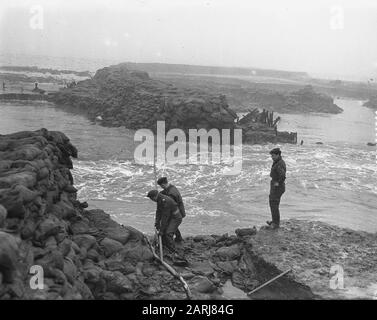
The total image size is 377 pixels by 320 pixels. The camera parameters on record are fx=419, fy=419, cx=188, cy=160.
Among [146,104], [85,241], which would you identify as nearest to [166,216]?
[85,241]

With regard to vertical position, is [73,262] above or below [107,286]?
above

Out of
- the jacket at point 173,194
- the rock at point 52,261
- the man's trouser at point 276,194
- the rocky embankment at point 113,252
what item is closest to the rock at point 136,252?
the rocky embankment at point 113,252

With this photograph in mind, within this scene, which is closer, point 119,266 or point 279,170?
point 119,266

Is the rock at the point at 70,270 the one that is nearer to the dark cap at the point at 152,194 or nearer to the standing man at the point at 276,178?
the dark cap at the point at 152,194

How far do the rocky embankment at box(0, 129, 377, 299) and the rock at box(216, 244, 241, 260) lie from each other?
2 cm

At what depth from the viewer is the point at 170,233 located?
777 cm

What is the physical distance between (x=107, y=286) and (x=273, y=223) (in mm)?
4310

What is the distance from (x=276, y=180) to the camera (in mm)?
8320

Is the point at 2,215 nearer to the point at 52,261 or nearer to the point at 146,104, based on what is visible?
the point at 52,261

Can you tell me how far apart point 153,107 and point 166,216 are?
26.2m

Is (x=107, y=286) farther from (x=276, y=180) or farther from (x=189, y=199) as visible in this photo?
(x=189, y=199)

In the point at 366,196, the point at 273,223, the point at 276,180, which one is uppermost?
the point at 276,180

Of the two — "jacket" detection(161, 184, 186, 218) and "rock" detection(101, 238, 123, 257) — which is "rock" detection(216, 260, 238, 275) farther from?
"rock" detection(101, 238, 123, 257)
